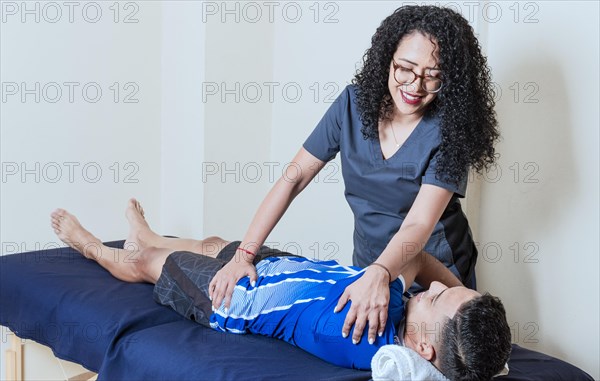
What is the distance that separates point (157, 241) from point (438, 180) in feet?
3.68

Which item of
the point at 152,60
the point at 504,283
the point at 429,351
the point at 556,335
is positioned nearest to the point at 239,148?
the point at 152,60

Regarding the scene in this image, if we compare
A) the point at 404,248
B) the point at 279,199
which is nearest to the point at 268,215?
the point at 279,199

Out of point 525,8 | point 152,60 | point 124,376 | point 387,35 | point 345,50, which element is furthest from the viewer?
point 152,60

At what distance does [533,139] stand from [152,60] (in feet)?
5.61

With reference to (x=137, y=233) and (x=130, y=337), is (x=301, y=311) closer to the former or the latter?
(x=130, y=337)

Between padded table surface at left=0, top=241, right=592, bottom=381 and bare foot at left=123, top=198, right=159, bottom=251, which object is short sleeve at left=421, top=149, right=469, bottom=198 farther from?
bare foot at left=123, top=198, right=159, bottom=251

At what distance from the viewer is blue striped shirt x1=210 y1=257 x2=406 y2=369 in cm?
178

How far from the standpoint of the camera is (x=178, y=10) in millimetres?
3320

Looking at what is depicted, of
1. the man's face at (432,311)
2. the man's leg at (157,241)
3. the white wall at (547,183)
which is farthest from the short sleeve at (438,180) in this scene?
the man's leg at (157,241)

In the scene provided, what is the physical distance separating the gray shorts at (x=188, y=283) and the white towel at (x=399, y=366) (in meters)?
0.56

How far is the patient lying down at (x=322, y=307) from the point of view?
166 centimetres

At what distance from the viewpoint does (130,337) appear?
6.36ft

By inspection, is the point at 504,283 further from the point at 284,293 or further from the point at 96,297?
the point at 96,297

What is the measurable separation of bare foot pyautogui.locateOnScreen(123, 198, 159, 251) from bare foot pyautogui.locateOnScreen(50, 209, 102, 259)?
13cm
